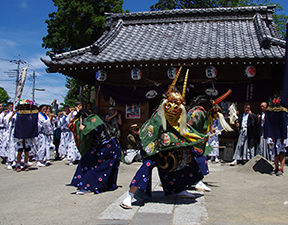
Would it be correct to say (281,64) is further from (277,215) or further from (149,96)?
(277,215)

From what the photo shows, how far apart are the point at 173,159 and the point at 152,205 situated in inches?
28.6

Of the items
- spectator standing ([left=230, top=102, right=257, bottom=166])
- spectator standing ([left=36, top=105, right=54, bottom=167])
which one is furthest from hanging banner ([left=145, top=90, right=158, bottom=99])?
spectator standing ([left=36, top=105, right=54, bottom=167])

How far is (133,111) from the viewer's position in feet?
32.0

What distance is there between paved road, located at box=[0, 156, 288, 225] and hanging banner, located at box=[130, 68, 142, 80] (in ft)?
14.0

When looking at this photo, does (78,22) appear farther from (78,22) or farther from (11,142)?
(11,142)

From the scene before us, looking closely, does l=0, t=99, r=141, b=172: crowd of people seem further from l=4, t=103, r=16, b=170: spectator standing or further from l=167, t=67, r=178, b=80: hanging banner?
l=167, t=67, r=178, b=80: hanging banner

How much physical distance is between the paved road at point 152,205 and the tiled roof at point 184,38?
4224mm

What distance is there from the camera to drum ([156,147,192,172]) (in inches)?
150

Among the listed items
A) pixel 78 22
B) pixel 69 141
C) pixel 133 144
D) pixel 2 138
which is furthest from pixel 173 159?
pixel 78 22

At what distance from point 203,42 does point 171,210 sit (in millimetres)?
7538

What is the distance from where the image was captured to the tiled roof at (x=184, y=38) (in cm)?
843

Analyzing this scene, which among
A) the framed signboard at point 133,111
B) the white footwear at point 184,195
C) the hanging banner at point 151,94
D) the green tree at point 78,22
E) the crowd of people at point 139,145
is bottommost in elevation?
the white footwear at point 184,195

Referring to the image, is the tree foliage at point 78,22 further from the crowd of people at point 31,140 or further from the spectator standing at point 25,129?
the spectator standing at point 25,129

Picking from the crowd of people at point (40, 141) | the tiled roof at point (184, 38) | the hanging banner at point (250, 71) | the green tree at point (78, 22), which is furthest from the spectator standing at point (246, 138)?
the green tree at point (78, 22)
